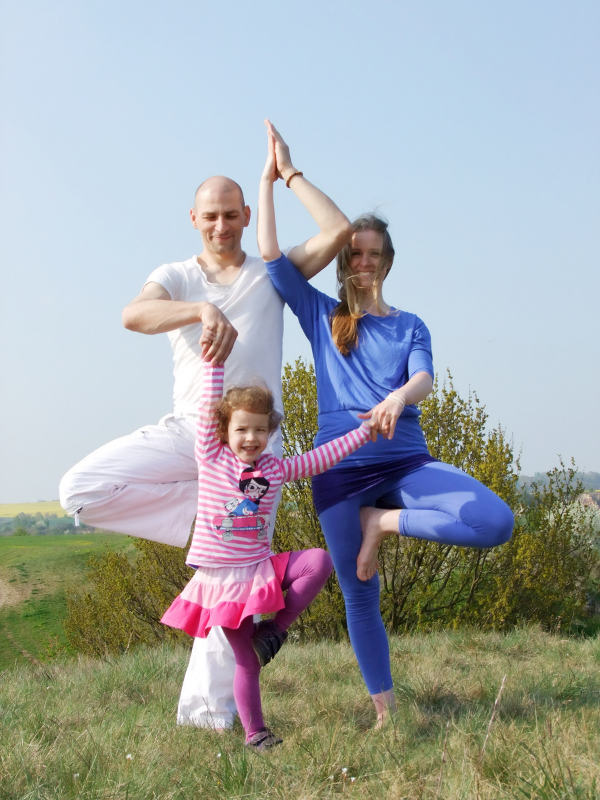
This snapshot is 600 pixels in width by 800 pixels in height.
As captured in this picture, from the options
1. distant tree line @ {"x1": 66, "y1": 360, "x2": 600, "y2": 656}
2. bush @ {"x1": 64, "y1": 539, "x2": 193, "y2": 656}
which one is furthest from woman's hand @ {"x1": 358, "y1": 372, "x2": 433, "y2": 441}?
bush @ {"x1": 64, "y1": 539, "x2": 193, "y2": 656}

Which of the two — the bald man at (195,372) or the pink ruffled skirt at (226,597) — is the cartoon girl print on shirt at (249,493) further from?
the bald man at (195,372)

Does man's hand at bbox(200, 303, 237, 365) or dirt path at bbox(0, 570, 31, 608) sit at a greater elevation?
man's hand at bbox(200, 303, 237, 365)

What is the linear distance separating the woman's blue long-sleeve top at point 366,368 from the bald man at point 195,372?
0.19 metres

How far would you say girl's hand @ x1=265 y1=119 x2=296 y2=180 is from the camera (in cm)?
353

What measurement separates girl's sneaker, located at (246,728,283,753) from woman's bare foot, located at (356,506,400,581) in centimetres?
75

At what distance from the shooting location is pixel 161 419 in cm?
340

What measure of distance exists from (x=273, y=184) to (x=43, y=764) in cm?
261

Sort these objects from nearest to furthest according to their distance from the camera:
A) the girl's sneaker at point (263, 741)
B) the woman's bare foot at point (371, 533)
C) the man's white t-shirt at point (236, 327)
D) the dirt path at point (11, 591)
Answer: the girl's sneaker at point (263, 741) → the woman's bare foot at point (371, 533) → the man's white t-shirt at point (236, 327) → the dirt path at point (11, 591)

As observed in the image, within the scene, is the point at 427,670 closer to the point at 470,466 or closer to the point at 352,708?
the point at 352,708

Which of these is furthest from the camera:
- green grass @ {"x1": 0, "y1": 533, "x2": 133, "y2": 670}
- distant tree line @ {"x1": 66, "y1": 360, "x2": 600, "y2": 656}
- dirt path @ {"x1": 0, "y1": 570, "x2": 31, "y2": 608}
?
dirt path @ {"x1": 0, "y1": 570, "x2": 31, "y2": 608}

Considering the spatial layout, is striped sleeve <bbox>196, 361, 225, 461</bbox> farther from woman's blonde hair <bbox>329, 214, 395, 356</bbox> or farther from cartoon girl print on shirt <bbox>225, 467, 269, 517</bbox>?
woman's blonde hair <bbox>329, 214, 395, 356</bbox>

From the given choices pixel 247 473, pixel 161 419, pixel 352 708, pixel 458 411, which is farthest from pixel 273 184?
pixel 458 411

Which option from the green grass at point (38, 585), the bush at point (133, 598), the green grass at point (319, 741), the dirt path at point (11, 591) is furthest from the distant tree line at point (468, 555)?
the dirt path at point (11, 591)

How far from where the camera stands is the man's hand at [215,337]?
296 cm
